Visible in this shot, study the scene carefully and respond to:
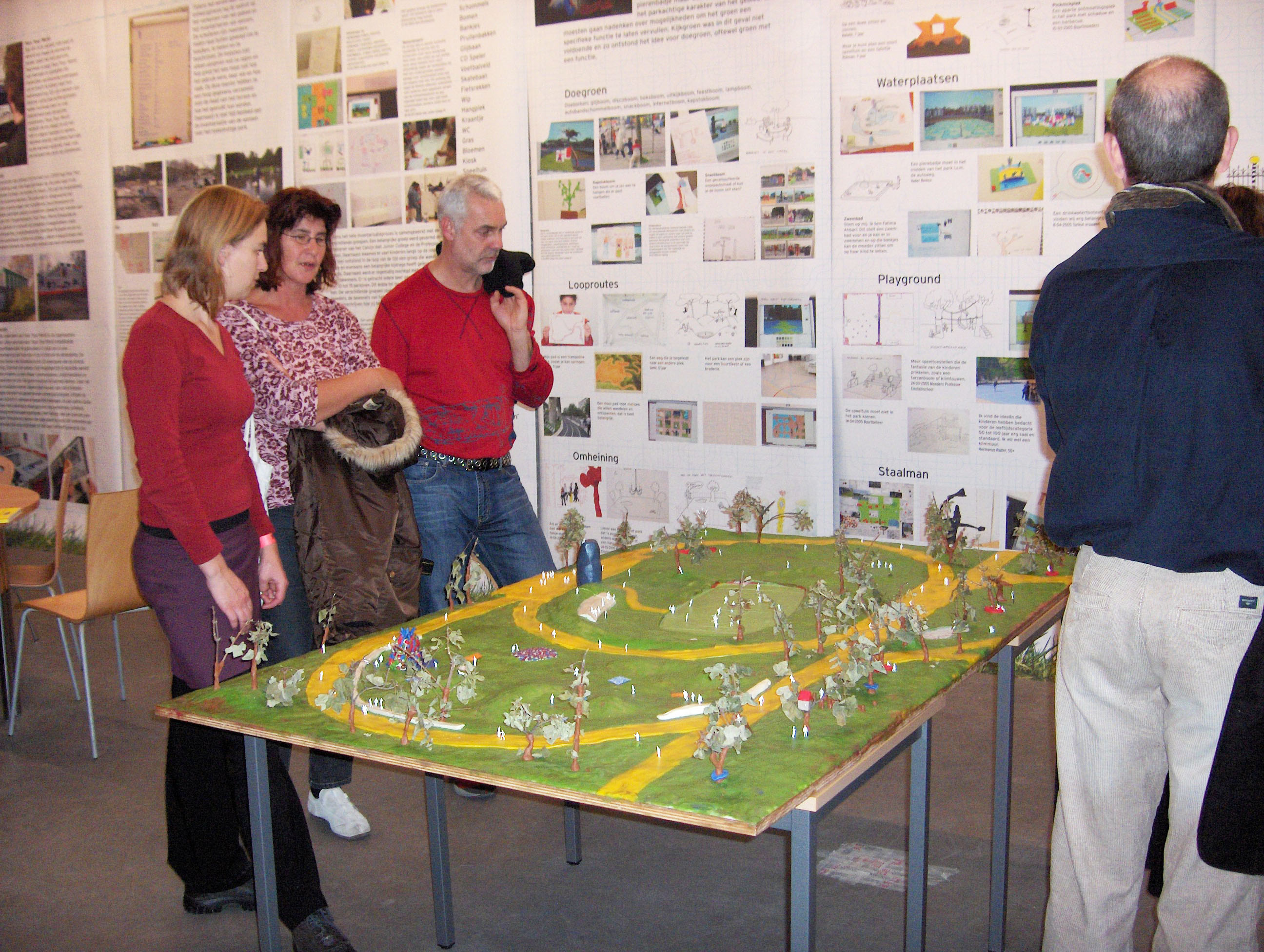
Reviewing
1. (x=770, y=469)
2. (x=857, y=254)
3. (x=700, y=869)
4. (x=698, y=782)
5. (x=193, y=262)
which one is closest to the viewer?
(x=698, y=782)

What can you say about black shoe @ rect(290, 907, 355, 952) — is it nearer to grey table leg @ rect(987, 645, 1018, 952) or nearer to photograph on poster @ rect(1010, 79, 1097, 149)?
grey table leg @ rect(987, 645, 1018, 952)

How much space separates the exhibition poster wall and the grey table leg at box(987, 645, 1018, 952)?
39.6 inches

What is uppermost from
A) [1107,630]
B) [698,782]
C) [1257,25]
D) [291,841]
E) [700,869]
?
[1257,25]

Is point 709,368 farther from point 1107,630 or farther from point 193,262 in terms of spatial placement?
point 1107,630

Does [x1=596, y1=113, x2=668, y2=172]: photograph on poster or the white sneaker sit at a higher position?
[x1=596, y1=113, x2=668, y2=172]: photograph on poster

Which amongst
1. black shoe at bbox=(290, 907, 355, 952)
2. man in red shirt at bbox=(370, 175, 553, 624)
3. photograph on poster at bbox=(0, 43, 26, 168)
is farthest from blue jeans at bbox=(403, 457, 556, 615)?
photograph on poster at bbox=(0, 43, 26, 168)

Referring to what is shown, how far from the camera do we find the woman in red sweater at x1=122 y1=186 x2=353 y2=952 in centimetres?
230

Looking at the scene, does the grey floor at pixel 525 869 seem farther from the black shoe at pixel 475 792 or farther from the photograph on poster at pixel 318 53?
the photograph on poster at pixel 318 53

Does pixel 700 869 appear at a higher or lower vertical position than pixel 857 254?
lower

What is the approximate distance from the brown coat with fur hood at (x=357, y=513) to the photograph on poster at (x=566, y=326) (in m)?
2.24

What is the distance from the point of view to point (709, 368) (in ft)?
15.9

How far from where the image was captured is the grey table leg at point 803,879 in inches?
64.1

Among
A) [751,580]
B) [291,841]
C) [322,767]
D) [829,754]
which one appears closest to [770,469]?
[751,580]

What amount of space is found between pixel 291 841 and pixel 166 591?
59 cm
